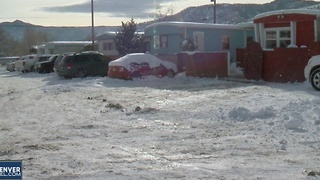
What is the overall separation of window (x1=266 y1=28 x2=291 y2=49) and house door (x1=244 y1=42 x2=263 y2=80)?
517 cm

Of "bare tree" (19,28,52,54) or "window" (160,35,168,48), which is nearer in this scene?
"window" (160,35,168,48)

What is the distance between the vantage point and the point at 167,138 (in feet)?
34.3

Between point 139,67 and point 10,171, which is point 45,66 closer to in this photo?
point 139,67

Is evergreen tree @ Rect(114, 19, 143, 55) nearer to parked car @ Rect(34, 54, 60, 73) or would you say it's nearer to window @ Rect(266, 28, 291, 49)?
parked car @ Rect(34, 54, 60, 73)

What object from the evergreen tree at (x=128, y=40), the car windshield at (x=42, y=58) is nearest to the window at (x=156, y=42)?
the evergreen tree at (x=128, y=40)

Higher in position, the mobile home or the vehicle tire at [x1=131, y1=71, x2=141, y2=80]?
the mobile home

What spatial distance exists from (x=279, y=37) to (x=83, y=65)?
438 inches

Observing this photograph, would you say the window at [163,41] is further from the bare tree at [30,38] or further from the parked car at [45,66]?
the bare tree at [30,38]

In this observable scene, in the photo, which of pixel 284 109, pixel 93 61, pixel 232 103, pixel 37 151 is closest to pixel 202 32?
pixel 93 61

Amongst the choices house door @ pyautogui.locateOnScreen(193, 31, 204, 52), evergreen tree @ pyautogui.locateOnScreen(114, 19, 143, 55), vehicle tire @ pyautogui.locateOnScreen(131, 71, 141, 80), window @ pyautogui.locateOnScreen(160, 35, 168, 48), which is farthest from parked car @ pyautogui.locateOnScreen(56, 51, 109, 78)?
evergreen tree @ pyautogui.locateOnScreen(114, 19, 143, 55)

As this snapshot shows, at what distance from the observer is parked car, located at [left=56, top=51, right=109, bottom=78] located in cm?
3088

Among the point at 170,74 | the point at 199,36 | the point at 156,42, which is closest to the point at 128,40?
the point at 156,42

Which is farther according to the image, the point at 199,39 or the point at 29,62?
the point at 29,62

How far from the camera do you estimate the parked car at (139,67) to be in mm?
26766
